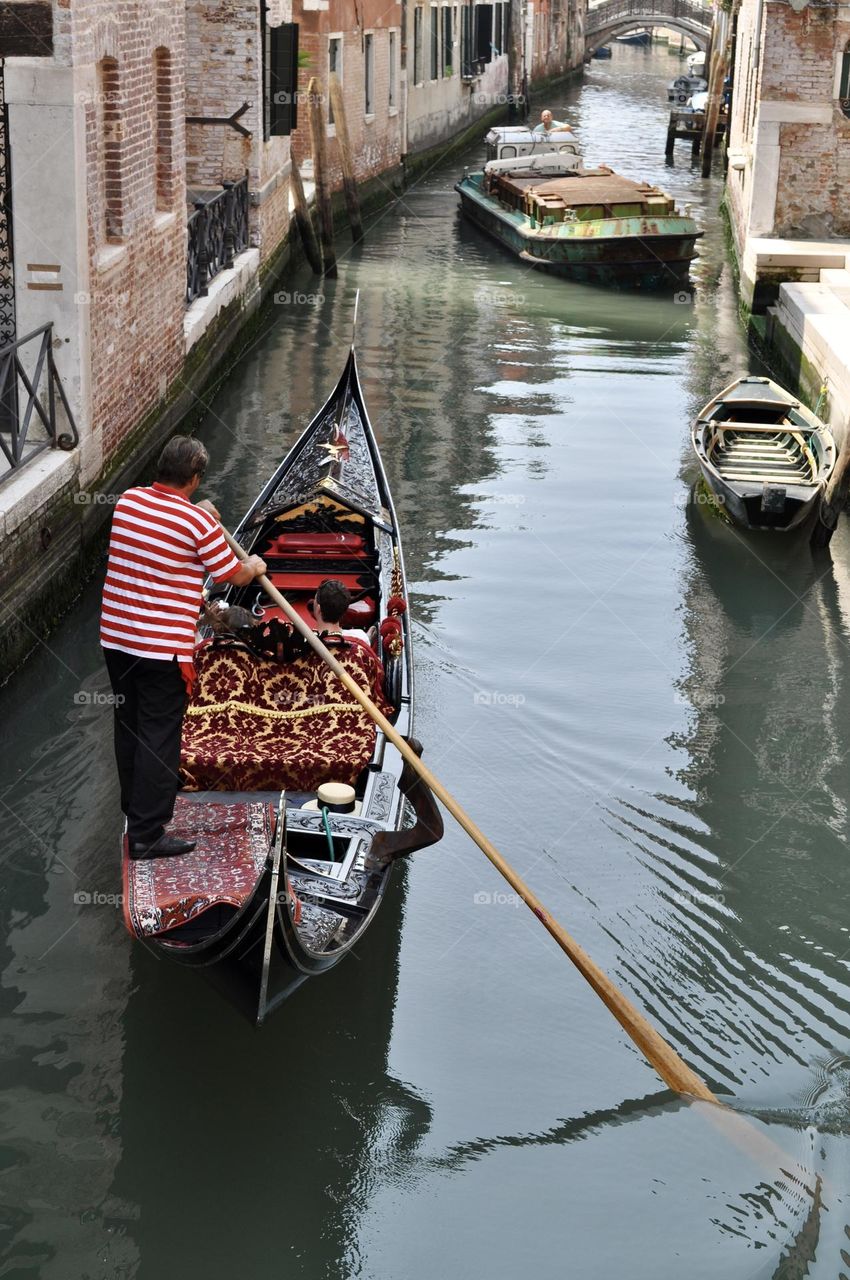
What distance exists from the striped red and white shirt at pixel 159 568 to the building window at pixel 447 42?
19.1 m

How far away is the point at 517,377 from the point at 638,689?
467cm

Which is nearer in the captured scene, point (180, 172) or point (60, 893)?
point (60, 893)

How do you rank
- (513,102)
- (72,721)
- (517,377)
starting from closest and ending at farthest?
(72,721), (517,377), (513,102)

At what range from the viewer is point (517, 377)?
9.57 meters

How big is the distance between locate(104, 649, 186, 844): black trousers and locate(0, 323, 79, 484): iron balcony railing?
1.81 m

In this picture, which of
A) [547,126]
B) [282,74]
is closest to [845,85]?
[282,74]

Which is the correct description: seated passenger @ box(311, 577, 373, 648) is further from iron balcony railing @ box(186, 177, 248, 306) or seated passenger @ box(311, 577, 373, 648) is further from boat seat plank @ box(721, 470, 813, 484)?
iron balcony railing @ box(186, 177, 248, 306)

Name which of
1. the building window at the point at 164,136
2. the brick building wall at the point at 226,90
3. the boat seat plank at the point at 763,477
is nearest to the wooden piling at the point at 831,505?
the boat seat plank at the point at 763,477

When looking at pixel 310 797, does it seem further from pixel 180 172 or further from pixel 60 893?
pixel 180 172

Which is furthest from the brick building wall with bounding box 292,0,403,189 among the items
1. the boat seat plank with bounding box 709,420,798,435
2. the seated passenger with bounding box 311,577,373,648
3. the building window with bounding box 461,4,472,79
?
the seated passenger with bounding box 311,577,373,648

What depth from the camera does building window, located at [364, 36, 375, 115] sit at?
16.1 m

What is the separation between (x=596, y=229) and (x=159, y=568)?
984 centimetres

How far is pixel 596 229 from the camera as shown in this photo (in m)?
12.5

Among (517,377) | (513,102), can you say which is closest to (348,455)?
(517,377)
